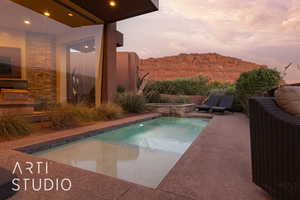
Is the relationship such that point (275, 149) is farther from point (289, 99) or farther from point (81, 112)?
point (81, 112)

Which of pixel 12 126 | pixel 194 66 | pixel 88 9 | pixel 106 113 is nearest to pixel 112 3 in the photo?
pixel 88 9

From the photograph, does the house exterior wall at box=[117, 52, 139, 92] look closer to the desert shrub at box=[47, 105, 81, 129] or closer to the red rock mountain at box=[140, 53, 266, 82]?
the desert shrub at box=[47, 105, 81, 129]

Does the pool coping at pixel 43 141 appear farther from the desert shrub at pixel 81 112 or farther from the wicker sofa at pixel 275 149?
the wicker sofa at pixel 275 149

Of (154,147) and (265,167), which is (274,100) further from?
(154,147)

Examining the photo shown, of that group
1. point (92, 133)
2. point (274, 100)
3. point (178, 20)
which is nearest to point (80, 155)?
point (92, 133)

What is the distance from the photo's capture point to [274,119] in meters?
1.24

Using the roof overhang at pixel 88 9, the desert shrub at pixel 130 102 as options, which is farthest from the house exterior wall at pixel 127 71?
the roof overhang at pixel 88 9

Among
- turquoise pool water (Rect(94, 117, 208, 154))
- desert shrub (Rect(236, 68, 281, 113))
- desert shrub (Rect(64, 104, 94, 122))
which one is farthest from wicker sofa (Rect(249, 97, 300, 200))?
desert shrub (Rect(236, 68, 281, 113))

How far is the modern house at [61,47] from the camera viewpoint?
502 centimetres

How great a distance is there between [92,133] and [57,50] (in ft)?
13.5

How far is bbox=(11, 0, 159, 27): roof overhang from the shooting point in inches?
194

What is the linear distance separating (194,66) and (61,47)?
25.4 meters

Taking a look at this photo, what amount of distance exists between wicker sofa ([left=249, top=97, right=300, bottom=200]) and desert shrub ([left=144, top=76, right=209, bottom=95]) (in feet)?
29.8

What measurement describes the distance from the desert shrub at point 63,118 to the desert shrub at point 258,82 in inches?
201
